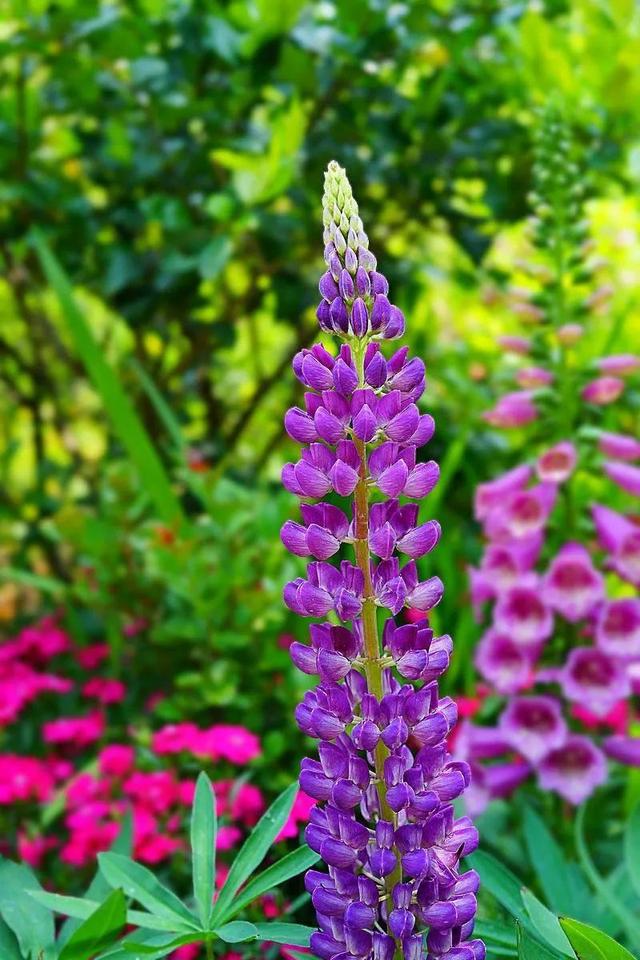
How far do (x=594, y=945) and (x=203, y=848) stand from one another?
389 mm

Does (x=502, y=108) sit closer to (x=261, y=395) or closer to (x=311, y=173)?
(x=311, y=173)

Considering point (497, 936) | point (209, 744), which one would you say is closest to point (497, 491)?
point (209, 744)

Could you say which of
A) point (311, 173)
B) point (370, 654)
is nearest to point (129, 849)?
point (370, 654)

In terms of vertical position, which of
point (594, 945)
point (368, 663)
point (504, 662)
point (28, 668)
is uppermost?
point (368, 663)

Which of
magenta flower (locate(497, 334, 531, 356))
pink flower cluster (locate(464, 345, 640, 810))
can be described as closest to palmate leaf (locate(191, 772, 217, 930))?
pink flower cluster (locate(464, 345, 640, 810))

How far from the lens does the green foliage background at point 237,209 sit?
207cm

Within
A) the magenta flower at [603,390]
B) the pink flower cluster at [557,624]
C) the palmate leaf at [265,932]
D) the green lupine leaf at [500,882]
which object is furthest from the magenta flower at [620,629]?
the palmate leaf at [265,932]

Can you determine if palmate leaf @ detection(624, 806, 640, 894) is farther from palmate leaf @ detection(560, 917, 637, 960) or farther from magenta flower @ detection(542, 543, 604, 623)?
magenta flower @ detection(542, 543, 604, 623)

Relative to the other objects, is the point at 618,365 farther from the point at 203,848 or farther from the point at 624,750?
the point at 203,848

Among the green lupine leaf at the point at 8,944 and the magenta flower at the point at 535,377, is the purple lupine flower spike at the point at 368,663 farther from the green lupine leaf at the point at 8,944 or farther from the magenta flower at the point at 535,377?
the magenta flower at the point at 535,377

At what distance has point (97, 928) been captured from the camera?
2.98 feet

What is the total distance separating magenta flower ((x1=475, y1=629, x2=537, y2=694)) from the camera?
6.05ft

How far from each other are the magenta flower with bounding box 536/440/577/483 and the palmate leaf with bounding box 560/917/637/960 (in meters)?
1.04

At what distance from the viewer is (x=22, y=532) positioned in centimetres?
286
